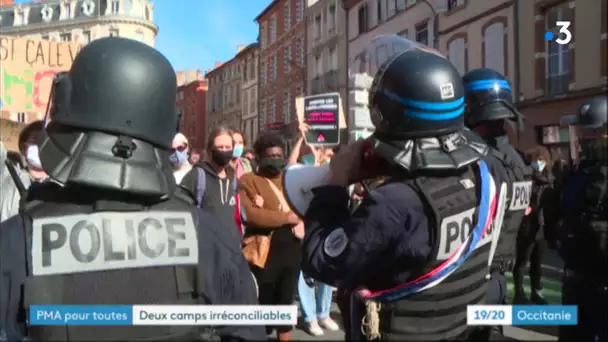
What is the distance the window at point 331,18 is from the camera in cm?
3334

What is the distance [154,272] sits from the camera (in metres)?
1.72

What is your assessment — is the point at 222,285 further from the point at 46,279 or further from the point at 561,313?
the point at 561,313

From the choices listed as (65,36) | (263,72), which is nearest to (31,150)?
(263,72)

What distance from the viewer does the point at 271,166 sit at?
16.8 ft

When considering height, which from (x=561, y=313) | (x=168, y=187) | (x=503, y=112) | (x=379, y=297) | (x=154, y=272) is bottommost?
(x=561, y=313)

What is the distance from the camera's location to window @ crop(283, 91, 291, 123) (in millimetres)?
37875

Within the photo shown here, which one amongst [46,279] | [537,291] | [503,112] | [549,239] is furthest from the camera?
A: [537,291]

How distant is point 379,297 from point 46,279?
106 cm

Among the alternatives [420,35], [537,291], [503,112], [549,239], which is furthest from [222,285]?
[420,35]

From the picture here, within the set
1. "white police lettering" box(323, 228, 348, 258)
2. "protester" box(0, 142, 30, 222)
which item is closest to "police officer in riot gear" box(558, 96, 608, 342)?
"white police lettering" box(323, 228, 348, 258)

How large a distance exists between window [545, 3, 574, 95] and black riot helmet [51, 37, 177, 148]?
55.4 ft

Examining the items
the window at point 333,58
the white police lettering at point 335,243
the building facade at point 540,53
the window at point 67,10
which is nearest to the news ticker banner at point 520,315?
the white police lettering at point 335,243

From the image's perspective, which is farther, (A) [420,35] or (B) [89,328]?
(A) [420,35]

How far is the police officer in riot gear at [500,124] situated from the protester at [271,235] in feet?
5.86
